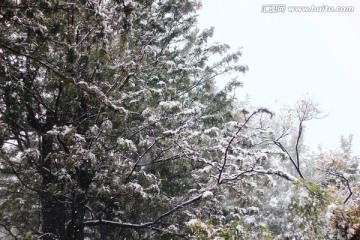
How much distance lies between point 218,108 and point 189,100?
1.32m

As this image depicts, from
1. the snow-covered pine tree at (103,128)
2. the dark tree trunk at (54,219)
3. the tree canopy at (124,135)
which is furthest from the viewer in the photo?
the dark tree trunk at (54,219)

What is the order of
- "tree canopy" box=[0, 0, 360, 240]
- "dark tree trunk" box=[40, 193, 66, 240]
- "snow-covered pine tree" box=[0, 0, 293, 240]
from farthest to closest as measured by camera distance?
"dark tree trunk" box=[40, 193, 66, 240] < "snow-covered pine tree" box=[0, 0, 293, 240] < "tree canopy" box=[0, 0, 360, 240]

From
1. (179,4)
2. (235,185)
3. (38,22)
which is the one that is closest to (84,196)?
(235,185)

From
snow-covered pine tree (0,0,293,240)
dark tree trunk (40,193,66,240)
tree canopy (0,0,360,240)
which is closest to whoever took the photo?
tree canopy (0,0,360,240)

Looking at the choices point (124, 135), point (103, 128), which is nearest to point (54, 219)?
point (124, 135)

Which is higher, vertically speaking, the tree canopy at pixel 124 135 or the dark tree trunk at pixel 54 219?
the tree canopy at pixel 124 135

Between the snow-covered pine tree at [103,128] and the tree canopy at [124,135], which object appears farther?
the snow-covered pine tree at [103,128]

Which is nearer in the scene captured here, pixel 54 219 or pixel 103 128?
pixel 103 128

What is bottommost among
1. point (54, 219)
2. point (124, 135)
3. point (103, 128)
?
point (54, 219)

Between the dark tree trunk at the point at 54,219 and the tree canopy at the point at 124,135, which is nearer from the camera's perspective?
the tree canopy at the point at 124,135

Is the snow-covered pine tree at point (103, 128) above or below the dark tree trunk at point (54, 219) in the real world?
above

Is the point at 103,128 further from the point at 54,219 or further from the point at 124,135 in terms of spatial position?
the point at 54,219

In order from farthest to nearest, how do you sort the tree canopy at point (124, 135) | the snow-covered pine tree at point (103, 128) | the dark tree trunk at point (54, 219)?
1. the dark tree trunk at point (54, 219)
2. the snow-covered pine tree at point (103, 128)
3. the tree canopy at point (124, 135)

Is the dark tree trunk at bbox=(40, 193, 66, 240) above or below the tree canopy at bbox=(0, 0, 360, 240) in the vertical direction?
below
